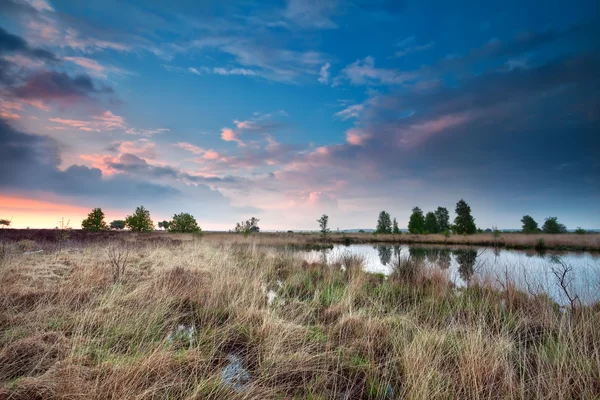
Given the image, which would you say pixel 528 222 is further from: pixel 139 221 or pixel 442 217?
pixel 139 221

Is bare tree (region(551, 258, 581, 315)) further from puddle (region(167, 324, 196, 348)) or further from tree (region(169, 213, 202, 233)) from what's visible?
tree (region(169, 213, 202, 233))

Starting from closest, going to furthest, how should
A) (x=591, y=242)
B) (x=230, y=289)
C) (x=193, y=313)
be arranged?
(x=193, y=313)
(x=230, y=289)
(x=591, y=242)

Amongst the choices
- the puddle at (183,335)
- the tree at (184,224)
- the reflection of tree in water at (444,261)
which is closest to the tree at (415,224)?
the reflection of tree in water at (444,261)

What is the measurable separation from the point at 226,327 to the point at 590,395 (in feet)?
13.2

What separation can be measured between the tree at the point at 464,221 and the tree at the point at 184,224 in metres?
42.6

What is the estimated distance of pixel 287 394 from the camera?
272 centimetres

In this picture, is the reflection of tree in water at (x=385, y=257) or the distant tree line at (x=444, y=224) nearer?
the reflection of tree in water at (x=385, y=257)

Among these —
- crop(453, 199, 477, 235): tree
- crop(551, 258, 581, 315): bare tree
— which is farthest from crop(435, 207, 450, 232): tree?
crop(551, 258, 581, 315): bare tree

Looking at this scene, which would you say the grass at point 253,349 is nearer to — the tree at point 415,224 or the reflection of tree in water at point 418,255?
the reflection of tree in water at point 418,255

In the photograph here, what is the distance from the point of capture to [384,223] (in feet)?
211

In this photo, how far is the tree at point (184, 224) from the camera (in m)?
32.0

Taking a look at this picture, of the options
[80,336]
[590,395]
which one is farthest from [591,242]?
[80,336]

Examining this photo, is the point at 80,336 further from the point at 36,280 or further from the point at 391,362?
the point at 36,280

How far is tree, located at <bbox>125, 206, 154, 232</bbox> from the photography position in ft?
104
